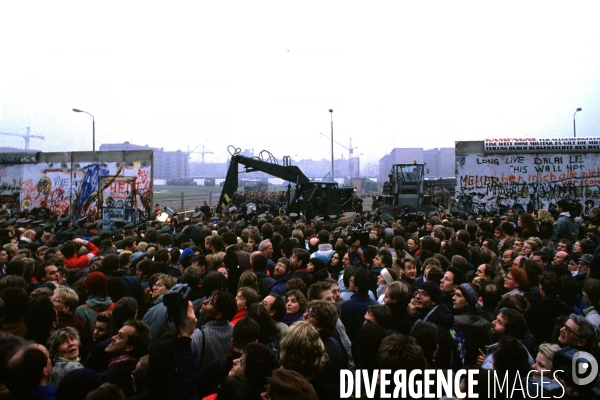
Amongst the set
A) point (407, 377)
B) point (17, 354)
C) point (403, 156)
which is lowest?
point (407, 377)

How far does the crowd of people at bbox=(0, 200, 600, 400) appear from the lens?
3029 mm

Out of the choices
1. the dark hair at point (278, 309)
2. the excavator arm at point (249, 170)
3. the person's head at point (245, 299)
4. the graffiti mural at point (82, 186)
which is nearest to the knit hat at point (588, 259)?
the dark hair at point (278, 309)

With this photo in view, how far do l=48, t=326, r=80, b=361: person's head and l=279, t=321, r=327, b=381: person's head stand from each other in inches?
70.2

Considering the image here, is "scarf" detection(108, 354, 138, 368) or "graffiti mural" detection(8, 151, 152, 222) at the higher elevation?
"graffiti mural" detection(8, 151, 152, 222)

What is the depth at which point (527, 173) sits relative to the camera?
20797mm

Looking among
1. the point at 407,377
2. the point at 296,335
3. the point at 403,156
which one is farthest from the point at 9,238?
the point at 403,156

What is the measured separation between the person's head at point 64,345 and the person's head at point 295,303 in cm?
197

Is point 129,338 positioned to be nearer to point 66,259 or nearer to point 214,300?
point 214,300

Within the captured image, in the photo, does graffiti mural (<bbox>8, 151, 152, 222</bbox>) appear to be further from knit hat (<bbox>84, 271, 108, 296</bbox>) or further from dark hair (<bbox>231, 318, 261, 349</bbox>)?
dark hair (<bbox>231, 318, 261, 349</bbox>)

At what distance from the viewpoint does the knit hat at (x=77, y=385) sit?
294 centimetres

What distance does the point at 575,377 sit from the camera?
9.93 feet

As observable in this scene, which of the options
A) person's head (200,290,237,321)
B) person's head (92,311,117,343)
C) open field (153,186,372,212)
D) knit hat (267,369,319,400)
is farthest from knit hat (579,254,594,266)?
open field (153,186,372,212)

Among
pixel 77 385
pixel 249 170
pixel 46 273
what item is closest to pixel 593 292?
pixel 77 385

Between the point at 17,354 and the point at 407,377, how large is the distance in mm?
2669
